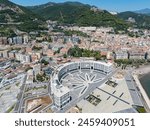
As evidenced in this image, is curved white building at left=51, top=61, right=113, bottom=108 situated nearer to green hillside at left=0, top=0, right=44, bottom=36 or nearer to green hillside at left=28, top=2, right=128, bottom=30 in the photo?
green hillside at left=0, top=0, right=44, bottom=36

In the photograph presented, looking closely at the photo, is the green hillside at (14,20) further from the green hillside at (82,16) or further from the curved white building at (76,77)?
the curved white building at (76,77)

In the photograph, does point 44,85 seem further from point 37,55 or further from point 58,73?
point 37,55

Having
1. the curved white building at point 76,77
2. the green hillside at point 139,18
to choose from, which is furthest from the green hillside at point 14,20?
the green hillside at point 139,18

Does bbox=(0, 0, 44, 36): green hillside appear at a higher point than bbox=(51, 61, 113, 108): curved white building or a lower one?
higher

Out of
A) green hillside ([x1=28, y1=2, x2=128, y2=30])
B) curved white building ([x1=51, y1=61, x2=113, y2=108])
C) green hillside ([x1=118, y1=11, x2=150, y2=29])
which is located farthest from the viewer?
green hillside ([x1=118, y1=11, x2=150, y2=29])

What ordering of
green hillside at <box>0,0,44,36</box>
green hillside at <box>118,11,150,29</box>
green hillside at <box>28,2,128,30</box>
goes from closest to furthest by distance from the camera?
1. green hillside at <box>0,0,44,36</box>
2. green hillside at <box>28,2,128,30</box>
3. green hillside at <box>118,11,150,29</box>

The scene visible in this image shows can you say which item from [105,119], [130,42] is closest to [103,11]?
[130,42]

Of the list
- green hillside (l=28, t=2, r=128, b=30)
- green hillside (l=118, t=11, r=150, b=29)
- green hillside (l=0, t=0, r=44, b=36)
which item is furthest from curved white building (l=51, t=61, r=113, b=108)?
green hillside (l=118, t=11, r=150, b=29)

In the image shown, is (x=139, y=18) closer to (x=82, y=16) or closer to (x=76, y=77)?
(x=82, y=16)

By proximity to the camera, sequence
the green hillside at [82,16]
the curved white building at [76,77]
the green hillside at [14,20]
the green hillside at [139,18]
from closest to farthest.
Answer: the curved white building at [76,77] < the green hillside at [14,20] < the green hillside at [82,16] < the green hillside at [139,18]

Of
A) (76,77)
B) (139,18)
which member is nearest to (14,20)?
(76,77)

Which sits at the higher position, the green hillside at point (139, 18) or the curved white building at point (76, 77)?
the green hillside at point (139, 18)
